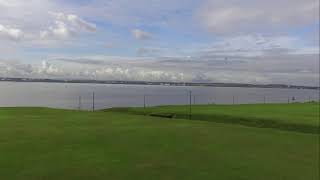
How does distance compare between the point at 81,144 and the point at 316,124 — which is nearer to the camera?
the point at 81,144

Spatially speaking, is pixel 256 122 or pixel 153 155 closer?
pixel 153 155

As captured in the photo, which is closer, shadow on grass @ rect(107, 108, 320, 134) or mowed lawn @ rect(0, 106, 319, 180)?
mowed lawn @ rect(0, 106, 319, 180)

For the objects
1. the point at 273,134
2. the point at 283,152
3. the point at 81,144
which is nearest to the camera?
the point at 283,152

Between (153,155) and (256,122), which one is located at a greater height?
(153,155)

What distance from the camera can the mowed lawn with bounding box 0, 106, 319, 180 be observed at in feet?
40.3

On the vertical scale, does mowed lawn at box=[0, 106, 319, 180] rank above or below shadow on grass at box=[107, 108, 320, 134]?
above

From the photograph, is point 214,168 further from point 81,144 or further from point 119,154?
point 81,144

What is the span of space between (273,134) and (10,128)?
13.2m

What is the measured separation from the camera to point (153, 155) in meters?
15.1

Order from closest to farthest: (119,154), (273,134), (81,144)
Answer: (119,154)
(81,144)
(273,134)

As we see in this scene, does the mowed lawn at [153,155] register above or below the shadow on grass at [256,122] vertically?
above

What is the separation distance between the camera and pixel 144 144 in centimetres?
→ 1759

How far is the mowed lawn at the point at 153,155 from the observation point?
12.3 meters

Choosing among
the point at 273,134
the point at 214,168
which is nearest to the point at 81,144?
the point at 214,168
